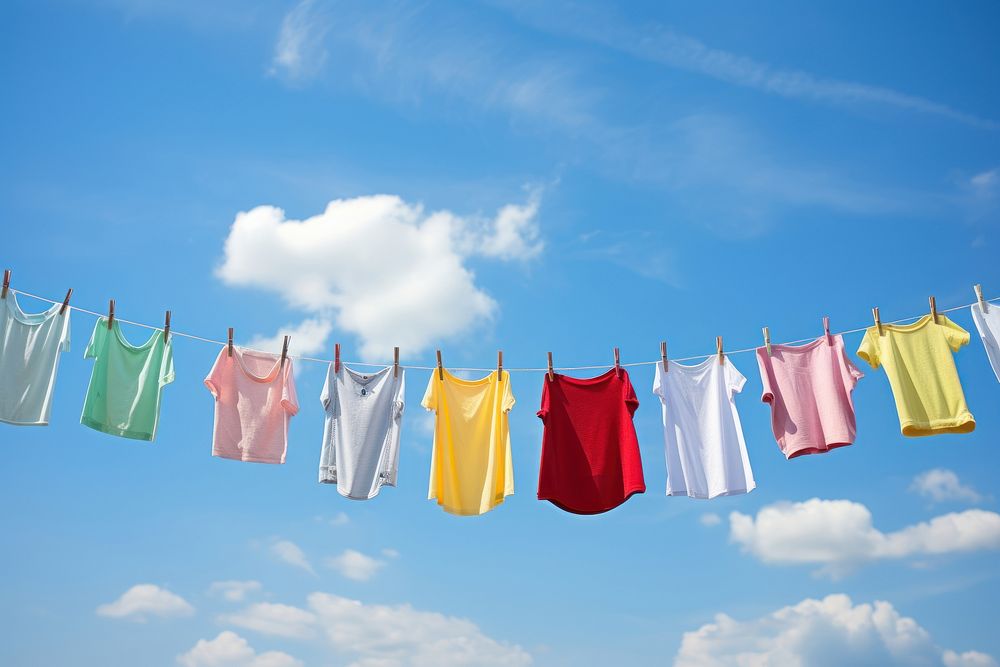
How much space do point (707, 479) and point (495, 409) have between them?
3176mm

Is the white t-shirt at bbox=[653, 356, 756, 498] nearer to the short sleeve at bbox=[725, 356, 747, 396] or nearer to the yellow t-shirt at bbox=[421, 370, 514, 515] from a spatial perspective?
the short sleeve at bbox=[725, 356, 747, 396]

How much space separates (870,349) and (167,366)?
10.0 m

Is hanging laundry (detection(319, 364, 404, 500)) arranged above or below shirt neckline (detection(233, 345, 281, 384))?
below

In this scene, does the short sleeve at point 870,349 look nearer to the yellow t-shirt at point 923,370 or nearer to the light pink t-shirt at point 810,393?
the yellow t-shirt at point 923,370

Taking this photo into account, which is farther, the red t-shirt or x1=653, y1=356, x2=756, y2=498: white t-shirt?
x1=653, y1=356, x2=756, y2=498: white t-shirt

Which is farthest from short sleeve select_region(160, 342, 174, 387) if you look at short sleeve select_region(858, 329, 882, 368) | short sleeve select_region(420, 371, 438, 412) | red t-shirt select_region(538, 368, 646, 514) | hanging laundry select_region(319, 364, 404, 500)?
short sleeve select_region(858, 329, 882, 368)

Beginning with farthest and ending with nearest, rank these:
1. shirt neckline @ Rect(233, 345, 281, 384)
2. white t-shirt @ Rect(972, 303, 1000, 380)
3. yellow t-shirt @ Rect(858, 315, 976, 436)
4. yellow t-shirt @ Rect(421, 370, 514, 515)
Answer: shirt neckline @ Rect(233, 345, 281, 384) < yellow t-shirt @ Rect(421, 370, 514, 515) < white t-shirt @ Rect(972, 303, 1000, 380) < yellow t-shirt @ Rect(858, 315, 976, 436)

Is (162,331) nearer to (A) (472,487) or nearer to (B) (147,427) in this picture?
(B) (147,427)

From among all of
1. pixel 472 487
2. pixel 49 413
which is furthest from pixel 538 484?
pixel 49 413

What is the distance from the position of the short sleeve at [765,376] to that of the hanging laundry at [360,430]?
5.23 meters

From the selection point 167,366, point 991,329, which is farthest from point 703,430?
point 167,366

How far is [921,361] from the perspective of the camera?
1210cm

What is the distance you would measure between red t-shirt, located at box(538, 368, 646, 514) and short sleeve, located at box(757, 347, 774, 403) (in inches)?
72.1

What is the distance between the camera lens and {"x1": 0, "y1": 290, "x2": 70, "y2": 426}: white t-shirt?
11555mm
